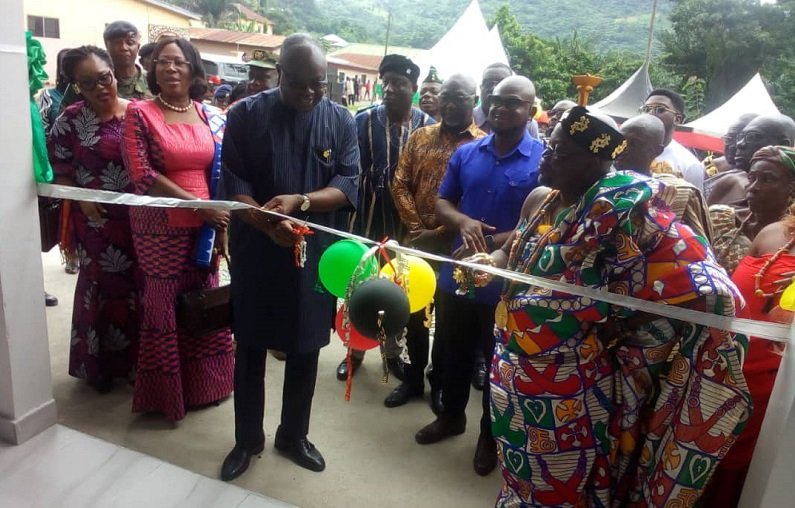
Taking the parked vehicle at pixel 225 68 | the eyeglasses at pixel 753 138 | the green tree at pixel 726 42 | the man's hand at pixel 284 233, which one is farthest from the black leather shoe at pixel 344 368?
the green tree at pixel 726 42

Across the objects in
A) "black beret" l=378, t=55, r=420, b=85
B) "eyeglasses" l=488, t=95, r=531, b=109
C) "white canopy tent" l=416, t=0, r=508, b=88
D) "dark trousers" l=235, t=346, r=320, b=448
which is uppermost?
"white canopy tent" l=416, t=0, r=508, b=88

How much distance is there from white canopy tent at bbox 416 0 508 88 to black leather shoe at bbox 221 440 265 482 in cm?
1071

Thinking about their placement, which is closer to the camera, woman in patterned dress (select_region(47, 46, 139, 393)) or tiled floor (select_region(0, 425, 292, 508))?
tiled floor (select_region(0, 425, 292, 508))

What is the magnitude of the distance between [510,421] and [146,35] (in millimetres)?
30043

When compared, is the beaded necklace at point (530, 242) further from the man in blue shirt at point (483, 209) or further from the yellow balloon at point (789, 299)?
the yellow balloon at point (789, 299)

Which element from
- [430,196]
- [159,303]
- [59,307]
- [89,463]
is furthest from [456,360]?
[59,307]

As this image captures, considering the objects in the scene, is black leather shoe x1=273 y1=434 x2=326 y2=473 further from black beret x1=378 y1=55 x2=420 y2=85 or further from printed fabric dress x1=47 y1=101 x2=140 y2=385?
black beret x1=378 y1=55 x2=420 y2=85

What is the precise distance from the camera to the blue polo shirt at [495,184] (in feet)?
8.89

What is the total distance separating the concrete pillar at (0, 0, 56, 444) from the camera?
7.97 feet

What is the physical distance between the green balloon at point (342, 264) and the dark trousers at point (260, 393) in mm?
588

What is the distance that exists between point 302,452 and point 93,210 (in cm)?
175

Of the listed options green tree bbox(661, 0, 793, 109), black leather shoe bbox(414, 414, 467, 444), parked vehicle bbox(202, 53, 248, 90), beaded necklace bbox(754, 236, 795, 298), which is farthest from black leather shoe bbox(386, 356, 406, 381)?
green tree bbox(661, 0, 793, 109)

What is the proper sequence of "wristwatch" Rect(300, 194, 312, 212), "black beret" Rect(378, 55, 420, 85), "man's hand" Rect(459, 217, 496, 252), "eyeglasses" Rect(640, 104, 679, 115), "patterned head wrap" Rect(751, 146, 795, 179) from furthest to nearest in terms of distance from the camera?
1. "eyeglasses" Rect(640, 104, 679, 115)
2. "black beret" Rect(378, 55, 420, 85)
3. "man's hand" Rect(459, 217, 496, 252)
4. "wristwatch" Rect(300, 194, 312, 212)
5. "patterned head wrap" Rect(751, 146, 795, 179)

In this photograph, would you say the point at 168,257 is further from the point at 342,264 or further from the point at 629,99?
the point at 629,99
